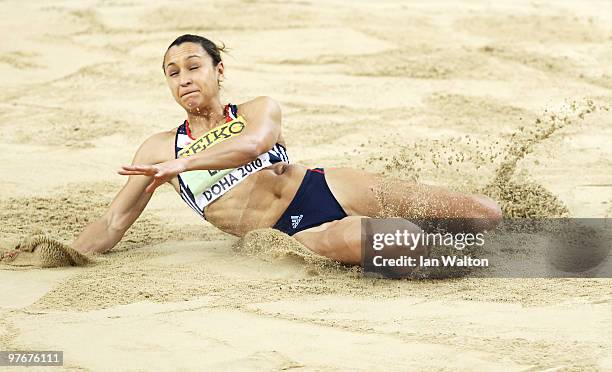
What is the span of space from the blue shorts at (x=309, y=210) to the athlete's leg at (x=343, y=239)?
0.04 m

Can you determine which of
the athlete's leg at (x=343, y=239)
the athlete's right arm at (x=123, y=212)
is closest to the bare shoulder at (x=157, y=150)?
the athlete's right arm at (x=123, y=212)

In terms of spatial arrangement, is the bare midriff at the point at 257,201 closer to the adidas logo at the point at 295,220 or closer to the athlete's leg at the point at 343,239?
the adidas logo at the point at 295,220

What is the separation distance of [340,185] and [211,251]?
2.03 ft

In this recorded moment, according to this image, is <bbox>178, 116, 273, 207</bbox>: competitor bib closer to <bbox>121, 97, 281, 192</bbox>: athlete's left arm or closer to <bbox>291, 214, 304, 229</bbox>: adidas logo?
<bbox>121, 97, 281, 192</bbox>: athlete's left arm

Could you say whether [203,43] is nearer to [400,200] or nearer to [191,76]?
[191,76]

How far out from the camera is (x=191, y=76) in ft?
15.4

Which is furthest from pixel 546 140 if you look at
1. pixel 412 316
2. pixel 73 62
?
pixel 73 62

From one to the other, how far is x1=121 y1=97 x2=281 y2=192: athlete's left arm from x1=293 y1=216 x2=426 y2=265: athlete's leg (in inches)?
15.4

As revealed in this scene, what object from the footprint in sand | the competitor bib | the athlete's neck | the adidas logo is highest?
the athlete's neck

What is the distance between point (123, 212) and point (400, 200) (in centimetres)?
118

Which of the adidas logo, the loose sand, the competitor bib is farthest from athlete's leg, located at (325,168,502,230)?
the competitor bib

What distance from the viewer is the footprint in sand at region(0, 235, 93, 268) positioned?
451 centimetres

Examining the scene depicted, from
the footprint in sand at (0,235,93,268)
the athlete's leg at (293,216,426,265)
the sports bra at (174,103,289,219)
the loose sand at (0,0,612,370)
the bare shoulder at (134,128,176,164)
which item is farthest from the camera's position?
the bare shoulder at (134,128,176,164)

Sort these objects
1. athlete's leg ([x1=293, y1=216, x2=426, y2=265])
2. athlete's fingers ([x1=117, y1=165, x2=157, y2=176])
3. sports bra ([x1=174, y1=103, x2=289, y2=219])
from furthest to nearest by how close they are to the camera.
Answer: sports bra ([x1=174, y1=103, x2=289, y2=219])
athlete's leg ([x1=293, y1=216, x2=426, y2=265])
athlete's fingers ([x1=117, y1=165, x2=157, y2=176])
